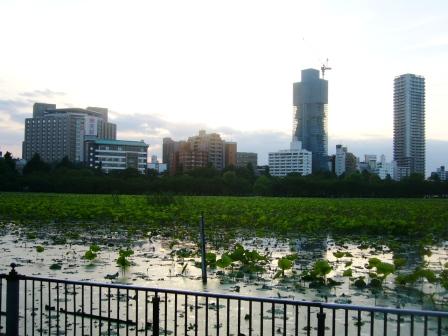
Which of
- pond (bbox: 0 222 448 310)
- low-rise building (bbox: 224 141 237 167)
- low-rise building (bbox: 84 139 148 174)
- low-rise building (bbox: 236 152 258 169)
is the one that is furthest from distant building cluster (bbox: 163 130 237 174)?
pond (bbox: 0 222 448 310)

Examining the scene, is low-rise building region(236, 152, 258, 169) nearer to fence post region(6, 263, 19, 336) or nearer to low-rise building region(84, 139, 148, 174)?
low-rise building region(84, 139, 148, 174)

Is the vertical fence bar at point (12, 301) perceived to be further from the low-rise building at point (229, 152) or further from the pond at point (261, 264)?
the low-rise building at point (229, 152)

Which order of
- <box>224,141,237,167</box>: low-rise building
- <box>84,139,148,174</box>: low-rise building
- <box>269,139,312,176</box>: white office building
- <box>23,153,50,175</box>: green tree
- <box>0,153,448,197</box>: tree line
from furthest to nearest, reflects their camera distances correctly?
<box>269,139,312,176</box>: white office building, <box>224,141,237,167</box>: low-rise building, <box>84,139,148,174</box>: low-rise building, <box>23,153,50,175</box>: green tree, <box>0,153,448,197</box>: tree line

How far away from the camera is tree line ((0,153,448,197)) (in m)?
79.8

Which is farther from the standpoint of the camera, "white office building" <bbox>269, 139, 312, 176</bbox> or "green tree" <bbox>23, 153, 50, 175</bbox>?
"white office building" <bbox>269, 139, 312, 176</bbox>

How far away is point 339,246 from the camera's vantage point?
16625 mm

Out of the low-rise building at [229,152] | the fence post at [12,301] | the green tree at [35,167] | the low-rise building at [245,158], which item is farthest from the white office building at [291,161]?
the fence post at [12,301]

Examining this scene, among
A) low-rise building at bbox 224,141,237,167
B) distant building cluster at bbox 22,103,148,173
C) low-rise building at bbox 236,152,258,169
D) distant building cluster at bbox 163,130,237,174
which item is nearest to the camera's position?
distant building cluster at bbox 163,130,237,174

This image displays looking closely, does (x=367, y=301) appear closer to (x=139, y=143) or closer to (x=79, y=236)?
(x=79, y=236)

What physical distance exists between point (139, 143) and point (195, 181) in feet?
212

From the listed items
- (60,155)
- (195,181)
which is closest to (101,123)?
(60,155)

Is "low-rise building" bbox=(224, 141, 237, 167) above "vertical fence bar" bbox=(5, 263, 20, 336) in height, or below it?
above

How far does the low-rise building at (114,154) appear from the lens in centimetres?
13638

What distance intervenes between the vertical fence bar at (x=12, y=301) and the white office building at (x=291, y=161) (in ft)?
567
